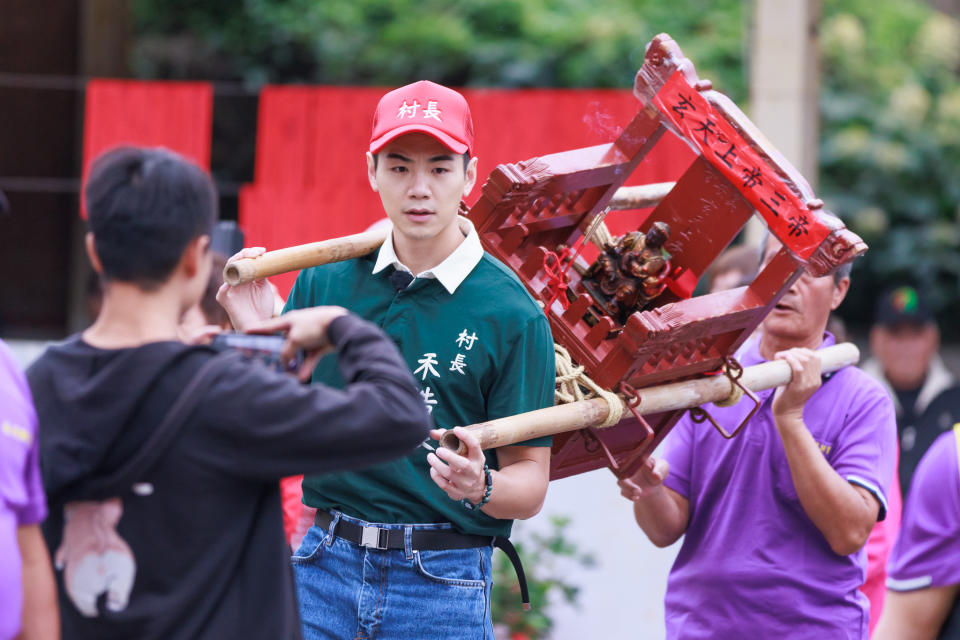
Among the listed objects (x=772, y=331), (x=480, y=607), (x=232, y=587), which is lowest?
(x=480, y=607)

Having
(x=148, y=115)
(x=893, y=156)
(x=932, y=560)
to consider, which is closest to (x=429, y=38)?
(x=148, y=115)

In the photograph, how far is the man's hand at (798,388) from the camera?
110 inches

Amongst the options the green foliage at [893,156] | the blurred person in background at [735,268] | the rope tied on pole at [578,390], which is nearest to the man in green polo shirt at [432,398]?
the rope tied on pole at [578,390]

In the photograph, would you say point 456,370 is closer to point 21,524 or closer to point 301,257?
point 301,257

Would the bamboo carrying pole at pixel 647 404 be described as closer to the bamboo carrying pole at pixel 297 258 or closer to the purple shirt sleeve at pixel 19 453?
the bamboo carrying pole at pixel 297 258

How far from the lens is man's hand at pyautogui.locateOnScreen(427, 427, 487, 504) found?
81.7 inches

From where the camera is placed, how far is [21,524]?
1680 mm

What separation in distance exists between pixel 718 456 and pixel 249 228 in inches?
149

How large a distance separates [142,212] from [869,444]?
197 centimetres

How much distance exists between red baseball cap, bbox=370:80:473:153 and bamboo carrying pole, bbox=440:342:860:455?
0.57m

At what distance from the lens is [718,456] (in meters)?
3.06

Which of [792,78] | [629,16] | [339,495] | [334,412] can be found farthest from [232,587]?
[629,16]

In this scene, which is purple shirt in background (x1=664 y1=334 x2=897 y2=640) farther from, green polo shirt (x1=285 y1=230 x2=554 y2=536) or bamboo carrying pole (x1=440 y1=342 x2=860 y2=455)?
green polo shirt (x1=285 y1=230 x2=554 y2=536)

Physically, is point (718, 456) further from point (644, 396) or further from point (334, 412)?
point (334, 412)
